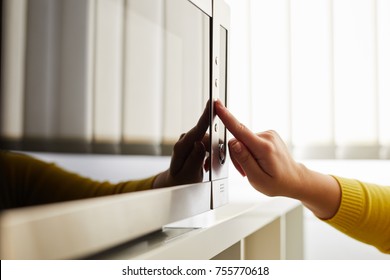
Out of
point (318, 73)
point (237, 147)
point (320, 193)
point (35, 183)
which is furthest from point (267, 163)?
point (318, 73)

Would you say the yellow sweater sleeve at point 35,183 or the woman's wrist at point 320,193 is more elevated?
the yellow sweater sleeve at point 35,183

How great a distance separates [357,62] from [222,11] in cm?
114

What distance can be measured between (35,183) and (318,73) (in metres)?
1.51

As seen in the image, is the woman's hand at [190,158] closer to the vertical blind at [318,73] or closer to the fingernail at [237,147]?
the fingernail at [237,147]

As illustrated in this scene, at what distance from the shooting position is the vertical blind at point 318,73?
5.18 ft

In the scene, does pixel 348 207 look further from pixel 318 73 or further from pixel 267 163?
pixel 318 73

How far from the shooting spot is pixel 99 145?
303mm

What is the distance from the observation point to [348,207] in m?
0.65

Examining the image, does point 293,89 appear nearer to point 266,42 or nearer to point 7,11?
point 266,42

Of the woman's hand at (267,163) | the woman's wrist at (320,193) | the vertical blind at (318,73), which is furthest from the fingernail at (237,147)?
the vertical blind at (318,73)

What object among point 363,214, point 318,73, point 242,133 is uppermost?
point 318,73

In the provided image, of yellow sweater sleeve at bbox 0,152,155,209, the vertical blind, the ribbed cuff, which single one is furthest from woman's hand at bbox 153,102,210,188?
the vertical blind

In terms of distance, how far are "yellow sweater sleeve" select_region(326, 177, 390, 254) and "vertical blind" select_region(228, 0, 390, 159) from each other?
0.95m

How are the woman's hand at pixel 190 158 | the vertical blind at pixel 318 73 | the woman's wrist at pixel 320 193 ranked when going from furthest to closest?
the vertical blind at pixel 318 73 < the woman's wrist at pixel 320 193 < the woman's hand at pixel 190 158
